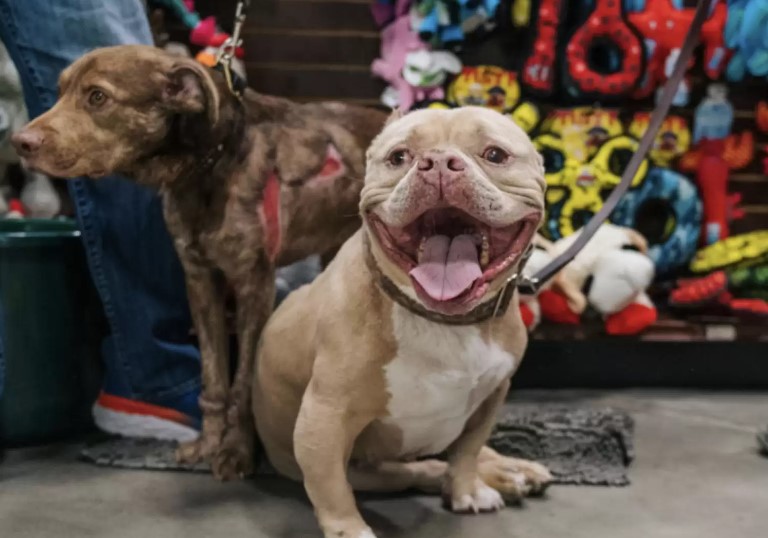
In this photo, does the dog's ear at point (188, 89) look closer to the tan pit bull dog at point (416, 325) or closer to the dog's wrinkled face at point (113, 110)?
the dog's wrinkled face at point (113, 110)

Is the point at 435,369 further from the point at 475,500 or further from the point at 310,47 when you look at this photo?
the point at 310,47

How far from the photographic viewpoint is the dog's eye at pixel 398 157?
4.12 feet

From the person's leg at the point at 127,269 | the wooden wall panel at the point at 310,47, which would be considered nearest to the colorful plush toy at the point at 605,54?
the wooden wall panel at the point at 310,47

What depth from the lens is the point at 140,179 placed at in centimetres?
167

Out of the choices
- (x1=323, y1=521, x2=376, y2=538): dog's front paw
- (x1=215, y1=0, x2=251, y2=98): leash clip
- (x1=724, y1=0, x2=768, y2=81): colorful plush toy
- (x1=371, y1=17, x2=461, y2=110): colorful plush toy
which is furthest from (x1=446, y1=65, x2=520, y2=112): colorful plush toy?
(x1=323, y1=521, x2=376, y2=538): dog's front paw

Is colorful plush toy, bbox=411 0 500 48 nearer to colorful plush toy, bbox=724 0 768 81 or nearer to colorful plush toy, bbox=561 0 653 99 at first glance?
colorful plush toy, bbox=561 0 653 99

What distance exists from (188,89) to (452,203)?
69 centimetres

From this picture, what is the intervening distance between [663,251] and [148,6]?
1.62 meters

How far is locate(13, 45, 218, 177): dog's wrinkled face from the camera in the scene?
1.56 metres

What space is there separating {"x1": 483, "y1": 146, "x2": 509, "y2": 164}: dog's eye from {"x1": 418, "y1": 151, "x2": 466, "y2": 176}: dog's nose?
84 mm

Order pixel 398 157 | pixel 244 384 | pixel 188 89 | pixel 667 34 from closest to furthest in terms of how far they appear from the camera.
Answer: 1. pixel 398 157
2. pixel 188 89
3. pixel 244 384
4. pixel 667 34

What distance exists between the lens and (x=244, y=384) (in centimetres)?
173


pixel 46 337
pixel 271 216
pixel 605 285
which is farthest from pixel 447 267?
pixel 605 285

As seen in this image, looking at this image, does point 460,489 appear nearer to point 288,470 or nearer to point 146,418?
point 288,470
